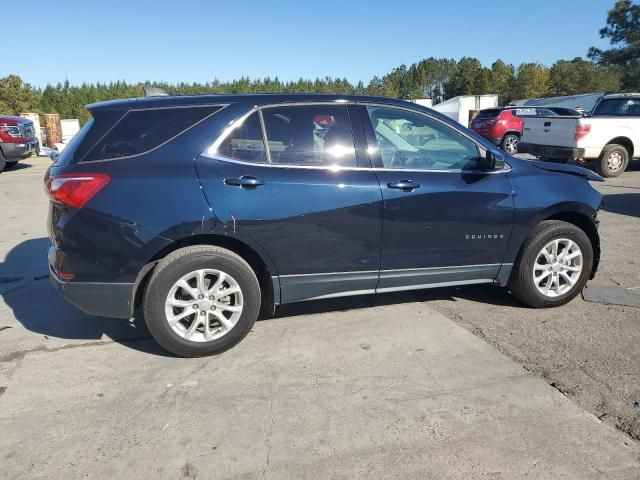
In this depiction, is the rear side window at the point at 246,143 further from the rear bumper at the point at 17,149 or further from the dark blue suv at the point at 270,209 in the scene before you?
the rear bumper at the point at 17,149

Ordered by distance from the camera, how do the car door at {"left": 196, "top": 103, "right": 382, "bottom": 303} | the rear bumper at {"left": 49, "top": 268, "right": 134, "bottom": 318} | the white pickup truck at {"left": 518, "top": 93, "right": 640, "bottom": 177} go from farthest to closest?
the white pickup truck at {"left": 518, "top": 93, "right": 640, "bottom": 177} < the car door at {"left": 196, "top": 103, "right": 382, "bottom": 303} < the rear bumper at {"left": 49, "top": 268, "right": 134, "bottom": 318}

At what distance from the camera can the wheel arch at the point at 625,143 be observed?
1249 centimetres

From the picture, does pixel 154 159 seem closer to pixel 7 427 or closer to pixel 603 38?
pixel 7 427

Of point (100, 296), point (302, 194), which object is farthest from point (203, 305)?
point (302, 194)

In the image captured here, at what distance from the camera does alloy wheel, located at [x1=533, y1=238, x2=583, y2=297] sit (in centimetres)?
446

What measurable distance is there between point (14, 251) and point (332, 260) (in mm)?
4661

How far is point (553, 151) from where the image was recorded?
12.8 meters

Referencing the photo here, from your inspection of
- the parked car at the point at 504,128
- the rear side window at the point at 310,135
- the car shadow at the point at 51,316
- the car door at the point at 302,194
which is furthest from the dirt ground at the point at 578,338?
the parked car at the point at 504,128

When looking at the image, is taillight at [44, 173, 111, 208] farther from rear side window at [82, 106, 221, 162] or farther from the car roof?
the car roof

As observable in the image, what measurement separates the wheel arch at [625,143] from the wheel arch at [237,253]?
454 inches

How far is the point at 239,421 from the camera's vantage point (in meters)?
2.93

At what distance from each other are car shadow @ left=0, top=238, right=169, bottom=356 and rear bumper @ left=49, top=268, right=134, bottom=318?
1.42 ft

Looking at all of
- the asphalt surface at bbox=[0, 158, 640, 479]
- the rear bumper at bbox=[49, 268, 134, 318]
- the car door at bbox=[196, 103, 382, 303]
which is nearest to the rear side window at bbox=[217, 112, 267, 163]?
the car door at bbox=[196, 103, 382, 303]

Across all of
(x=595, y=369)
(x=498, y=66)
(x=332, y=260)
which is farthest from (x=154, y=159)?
(x=498, y=66)
